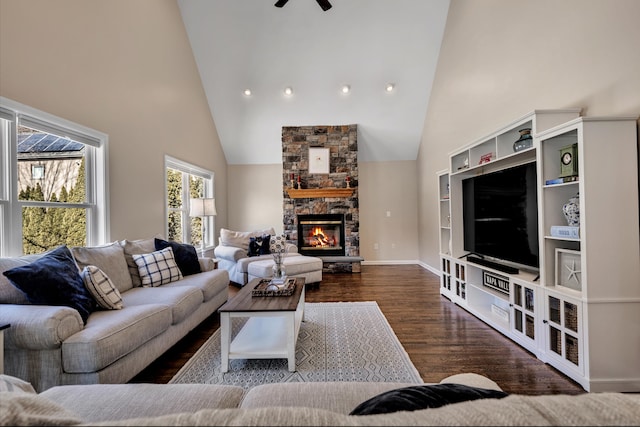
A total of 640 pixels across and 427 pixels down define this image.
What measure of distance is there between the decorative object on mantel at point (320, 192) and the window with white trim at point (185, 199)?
1692 mm

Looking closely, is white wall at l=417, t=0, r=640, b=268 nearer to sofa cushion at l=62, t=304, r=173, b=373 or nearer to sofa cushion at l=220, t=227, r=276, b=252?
sofa cushion at l=62, t=304, r=173, b=373

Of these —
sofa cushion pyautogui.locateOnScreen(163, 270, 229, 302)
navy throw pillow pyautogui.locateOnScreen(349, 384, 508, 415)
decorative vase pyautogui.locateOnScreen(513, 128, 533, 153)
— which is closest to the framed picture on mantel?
sofa cushion pyautogui.locateOnScreen(163, 270, 229, 302)

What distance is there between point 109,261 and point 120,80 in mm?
2011

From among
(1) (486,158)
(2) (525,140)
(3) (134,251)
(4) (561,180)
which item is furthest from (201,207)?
(4) (561,180)

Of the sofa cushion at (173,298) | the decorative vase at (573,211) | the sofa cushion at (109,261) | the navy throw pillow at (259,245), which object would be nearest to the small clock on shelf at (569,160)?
the decorative vase at (573,211)

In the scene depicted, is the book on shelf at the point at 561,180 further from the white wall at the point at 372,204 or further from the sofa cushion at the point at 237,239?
the white wall at the point at 372,204

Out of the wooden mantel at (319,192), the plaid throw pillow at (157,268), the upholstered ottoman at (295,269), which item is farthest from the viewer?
the wooden mantel at (319,192)

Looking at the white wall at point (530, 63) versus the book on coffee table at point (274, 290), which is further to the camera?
the book on coffee table at point (274, 290)

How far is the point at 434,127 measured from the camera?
529cm

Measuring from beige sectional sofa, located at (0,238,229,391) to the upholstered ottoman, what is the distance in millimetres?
1601

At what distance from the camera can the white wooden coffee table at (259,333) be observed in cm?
210

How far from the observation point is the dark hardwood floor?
2.02 m

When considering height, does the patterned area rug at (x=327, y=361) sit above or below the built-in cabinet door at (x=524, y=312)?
below

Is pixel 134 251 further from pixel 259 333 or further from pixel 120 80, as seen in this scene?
pixel 120 80
